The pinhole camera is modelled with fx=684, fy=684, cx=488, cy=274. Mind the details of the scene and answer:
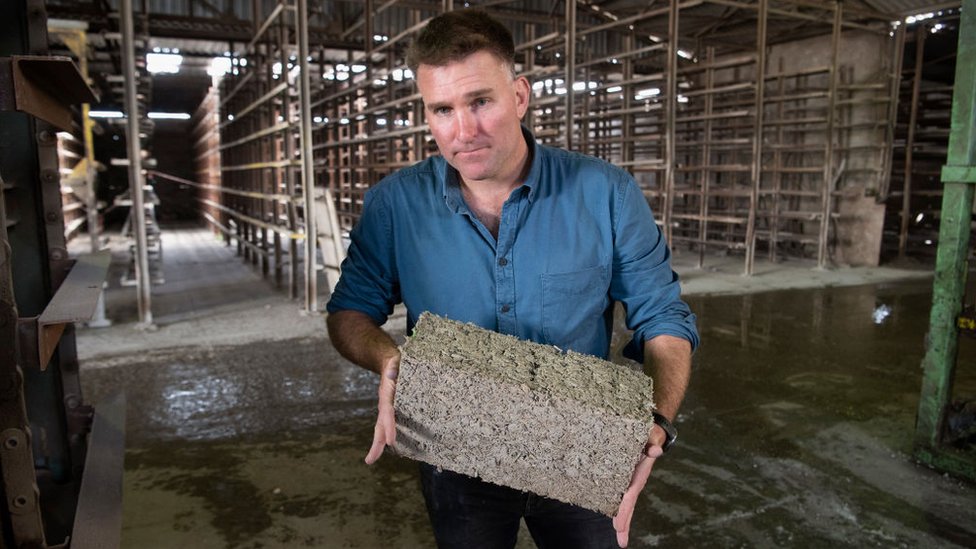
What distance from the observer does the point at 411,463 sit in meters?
3.23

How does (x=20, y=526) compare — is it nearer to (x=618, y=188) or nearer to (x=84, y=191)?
(x=618, y=188)

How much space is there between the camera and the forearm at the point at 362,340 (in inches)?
58.4

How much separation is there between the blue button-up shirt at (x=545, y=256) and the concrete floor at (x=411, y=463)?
1338mm

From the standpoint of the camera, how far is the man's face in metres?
1.48

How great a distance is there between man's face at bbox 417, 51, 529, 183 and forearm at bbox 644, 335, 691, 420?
0.55 meters

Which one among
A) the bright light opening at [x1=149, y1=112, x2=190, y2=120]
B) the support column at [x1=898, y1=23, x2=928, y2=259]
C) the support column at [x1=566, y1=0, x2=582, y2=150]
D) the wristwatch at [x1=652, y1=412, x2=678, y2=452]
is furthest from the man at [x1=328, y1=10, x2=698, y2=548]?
the bright light opening at [x1=149, y1=112, x2=190, y2=120]

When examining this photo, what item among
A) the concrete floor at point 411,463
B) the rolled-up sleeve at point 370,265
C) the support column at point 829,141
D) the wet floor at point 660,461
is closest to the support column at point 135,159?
the concrete floor at point 411,463

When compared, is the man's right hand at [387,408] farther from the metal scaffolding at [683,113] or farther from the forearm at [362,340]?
the metal scaffolding at [683,113]

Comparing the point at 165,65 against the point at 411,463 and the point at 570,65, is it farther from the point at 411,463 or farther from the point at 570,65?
the point at 411,463

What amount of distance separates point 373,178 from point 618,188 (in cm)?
812

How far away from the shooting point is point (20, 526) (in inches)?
58.7

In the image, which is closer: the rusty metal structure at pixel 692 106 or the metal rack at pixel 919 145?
the rusty metal structure at pixel 692 106

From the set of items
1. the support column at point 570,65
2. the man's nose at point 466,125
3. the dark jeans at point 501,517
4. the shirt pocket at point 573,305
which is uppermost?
the support column at point 570,65

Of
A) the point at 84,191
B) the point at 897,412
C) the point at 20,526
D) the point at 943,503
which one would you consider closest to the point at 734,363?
the point at 897,412
